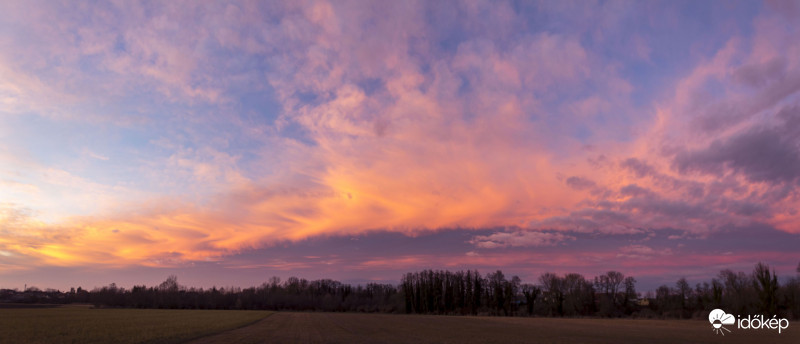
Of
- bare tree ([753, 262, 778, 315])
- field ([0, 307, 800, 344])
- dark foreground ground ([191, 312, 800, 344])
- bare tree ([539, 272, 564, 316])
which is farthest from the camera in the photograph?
bare tree ([539, 272, 564, 316])

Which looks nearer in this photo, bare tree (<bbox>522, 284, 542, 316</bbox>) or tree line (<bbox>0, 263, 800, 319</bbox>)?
tree line (<bbox>0, 263, 800, 319</bbox>)

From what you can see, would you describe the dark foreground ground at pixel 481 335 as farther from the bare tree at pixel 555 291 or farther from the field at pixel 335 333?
the bare tree at pixel 555 291

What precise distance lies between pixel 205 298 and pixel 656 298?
602 ft

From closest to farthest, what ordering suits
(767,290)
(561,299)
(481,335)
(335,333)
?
1. (481,335)
2. (335,333)
3. (767,290)
4. (561,299)

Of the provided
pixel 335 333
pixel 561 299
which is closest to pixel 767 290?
pixel 561 299

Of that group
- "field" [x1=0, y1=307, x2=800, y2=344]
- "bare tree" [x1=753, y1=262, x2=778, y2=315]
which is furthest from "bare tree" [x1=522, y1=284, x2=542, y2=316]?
"field" [x1=0, y1=307, x2=800, y2=344]

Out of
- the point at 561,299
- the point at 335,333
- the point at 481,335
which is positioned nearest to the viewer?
the point at 481,335

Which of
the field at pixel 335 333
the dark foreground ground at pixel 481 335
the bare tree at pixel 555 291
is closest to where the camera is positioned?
the field at pixel 335 333

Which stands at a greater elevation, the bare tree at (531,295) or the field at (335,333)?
the field at (335,333)

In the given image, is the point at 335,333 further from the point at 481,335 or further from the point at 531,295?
the point at 531,295

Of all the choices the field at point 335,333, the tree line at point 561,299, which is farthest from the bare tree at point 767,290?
the field at point 335,333

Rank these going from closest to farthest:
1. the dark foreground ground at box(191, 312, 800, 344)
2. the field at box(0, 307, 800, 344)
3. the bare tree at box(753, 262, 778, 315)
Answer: the field at box(0, 307, 800, 344) → the dark foreground ground at box(191, 312, 800, 344) → the bare tree at box(753, 262, 778, 315)

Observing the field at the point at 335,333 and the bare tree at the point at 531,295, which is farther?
the bare tree at the point at 531,295

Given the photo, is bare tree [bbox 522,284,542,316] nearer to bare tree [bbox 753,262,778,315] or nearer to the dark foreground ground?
bare tree [bbox 753,262,778,315]
